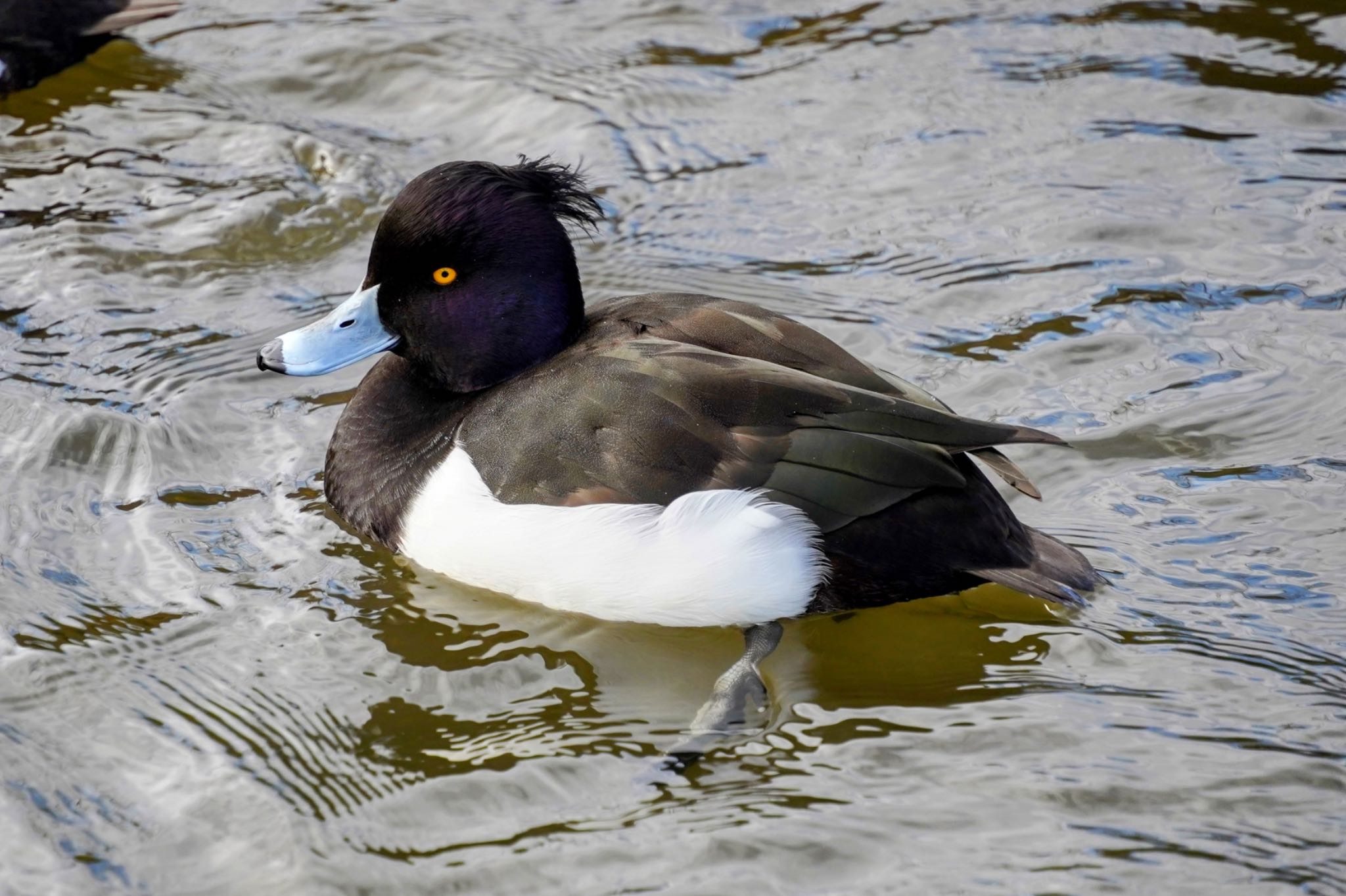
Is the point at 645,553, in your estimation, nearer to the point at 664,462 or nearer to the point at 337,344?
the point at 664,462

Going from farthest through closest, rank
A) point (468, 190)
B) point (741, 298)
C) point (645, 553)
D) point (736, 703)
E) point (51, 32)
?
point (51, 32), point (741, 298), point (468, 190), point (645, 553), point (736, 703)

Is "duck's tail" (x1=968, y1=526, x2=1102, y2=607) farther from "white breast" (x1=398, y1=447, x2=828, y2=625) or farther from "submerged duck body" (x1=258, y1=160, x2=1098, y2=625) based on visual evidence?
"white breast" (x1=398, y1=447, x2=828, y2=625)

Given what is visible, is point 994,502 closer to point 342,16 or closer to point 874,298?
point 874,298

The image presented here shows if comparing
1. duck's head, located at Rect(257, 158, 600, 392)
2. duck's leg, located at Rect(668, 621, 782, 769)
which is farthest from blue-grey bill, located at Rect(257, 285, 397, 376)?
duck's leg, located at Rect(668, 621, 782, 769)

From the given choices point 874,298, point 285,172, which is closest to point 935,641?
point 874,298

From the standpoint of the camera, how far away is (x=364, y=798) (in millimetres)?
3760

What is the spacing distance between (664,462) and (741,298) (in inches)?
86.8

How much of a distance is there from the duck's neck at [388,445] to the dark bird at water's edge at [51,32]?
3655mm

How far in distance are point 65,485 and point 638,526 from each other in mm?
2122

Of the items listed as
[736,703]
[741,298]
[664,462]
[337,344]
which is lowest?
[736,703]

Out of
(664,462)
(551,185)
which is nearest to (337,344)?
(551,185)

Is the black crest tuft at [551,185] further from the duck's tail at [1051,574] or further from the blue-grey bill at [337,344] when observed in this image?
the duck's tail at [1051,574]

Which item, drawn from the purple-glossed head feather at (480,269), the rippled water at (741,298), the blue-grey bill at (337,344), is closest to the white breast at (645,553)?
the rippled water at (741,298)

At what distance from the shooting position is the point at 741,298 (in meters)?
6.18
